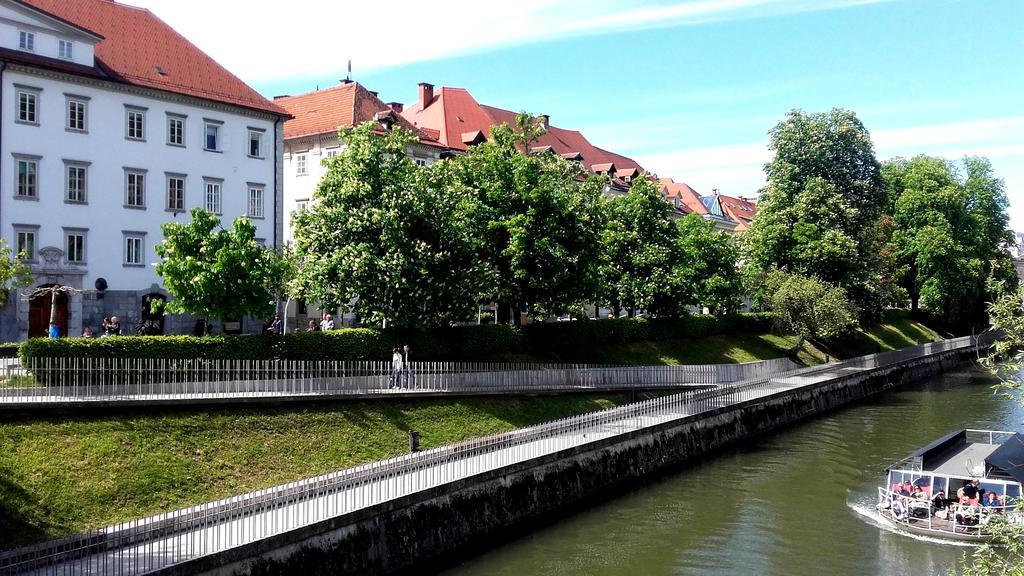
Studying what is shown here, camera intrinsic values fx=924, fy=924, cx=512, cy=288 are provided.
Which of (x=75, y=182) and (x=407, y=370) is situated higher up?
(x=75, y=182)

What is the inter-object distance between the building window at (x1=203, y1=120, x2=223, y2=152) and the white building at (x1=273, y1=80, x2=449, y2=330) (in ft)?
39.9

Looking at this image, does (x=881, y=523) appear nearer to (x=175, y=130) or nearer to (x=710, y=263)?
(x=710, y=263)

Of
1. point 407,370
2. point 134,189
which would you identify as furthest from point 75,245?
point 407,370

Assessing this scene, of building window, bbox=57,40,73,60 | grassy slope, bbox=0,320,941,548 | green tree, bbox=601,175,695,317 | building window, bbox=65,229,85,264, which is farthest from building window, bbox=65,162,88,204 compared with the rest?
green tree, bbox=601,175,695,317

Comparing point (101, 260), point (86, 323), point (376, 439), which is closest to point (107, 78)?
point (101, 260)

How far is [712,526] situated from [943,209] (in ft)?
217

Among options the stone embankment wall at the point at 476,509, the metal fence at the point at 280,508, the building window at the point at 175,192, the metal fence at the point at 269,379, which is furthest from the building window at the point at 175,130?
the stone embankment wall at the point at 476,509

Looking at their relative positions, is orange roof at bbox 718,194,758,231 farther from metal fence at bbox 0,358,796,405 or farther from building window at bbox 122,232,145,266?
building window at bbox 122,232,145,266

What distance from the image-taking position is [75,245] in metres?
43.9

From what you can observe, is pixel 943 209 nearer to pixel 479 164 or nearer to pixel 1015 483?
pixel 479 164

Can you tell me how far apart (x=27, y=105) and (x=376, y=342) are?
2045 cm

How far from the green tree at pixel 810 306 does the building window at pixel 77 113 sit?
43.0 metres

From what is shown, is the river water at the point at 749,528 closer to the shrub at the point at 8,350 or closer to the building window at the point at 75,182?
the shrub at the point at 8,350

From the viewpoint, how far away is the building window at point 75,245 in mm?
43719
